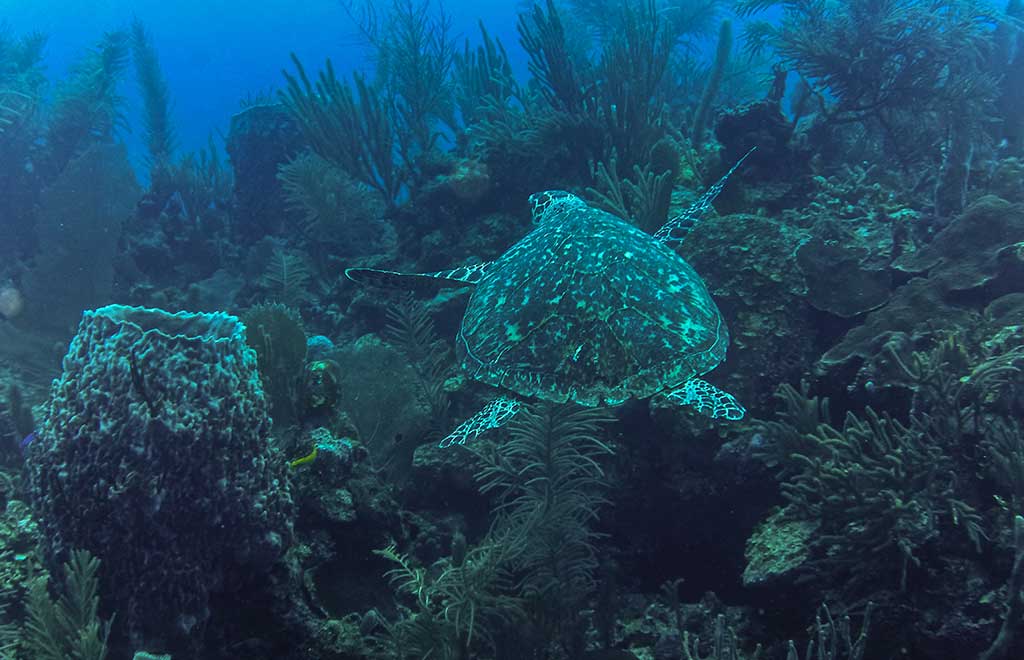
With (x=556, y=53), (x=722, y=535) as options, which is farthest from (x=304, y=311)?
(x=722, y=535)

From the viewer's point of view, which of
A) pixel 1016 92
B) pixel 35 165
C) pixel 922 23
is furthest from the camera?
pixel 35 165

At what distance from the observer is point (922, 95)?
6.82m

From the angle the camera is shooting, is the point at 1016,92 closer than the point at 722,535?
No

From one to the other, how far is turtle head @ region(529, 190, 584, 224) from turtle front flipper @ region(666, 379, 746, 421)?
178 cm

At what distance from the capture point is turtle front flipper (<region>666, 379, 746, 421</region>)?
10.1ft

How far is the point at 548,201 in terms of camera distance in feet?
15.4

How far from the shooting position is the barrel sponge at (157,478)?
245cm

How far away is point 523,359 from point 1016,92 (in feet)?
30.1

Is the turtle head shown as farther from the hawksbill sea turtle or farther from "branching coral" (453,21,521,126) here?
"branching coral" (453,21,521,126)

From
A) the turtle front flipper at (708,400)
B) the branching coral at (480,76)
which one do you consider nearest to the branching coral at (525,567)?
the turtle front flipper at (708,400)

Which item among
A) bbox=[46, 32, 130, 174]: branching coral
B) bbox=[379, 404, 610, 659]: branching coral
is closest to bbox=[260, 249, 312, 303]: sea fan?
bbox=[379, 404, 610, 659]: branching coral

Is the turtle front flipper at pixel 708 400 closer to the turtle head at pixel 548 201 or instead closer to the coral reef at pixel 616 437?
the coral reef at pixel 616 437

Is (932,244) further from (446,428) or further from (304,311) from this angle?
(304,311)

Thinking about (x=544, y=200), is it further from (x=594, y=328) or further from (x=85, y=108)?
(x=85, y=108)
